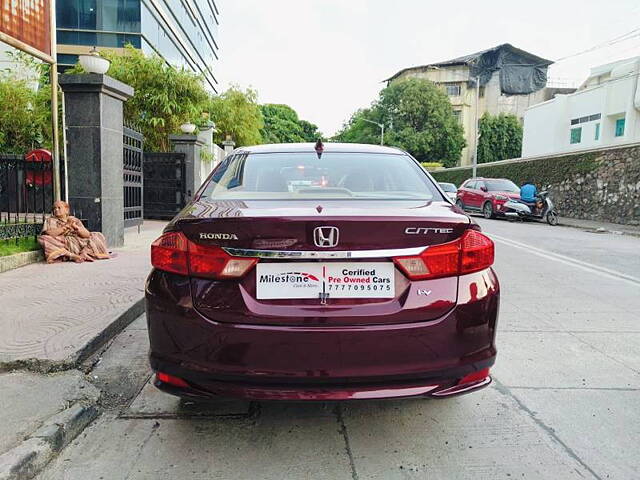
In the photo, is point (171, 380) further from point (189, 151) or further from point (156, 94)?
point (156, 94)

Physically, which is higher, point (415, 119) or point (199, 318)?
point (415, 119)

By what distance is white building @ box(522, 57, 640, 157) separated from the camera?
2894 cm

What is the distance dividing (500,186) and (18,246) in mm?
17848

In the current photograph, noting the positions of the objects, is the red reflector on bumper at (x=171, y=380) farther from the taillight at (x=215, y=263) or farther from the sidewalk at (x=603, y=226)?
the sidewalk at (x=603, y=226)

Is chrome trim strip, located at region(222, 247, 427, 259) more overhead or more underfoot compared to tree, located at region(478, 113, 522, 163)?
more underfoot

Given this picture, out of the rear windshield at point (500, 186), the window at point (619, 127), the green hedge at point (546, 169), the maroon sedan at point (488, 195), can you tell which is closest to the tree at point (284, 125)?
the window at point (619, 127)

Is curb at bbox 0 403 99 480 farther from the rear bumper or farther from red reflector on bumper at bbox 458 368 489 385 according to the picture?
red reflector on bumper at bbox 458 368 489 385

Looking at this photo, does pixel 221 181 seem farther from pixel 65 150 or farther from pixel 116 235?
pixel 116 235

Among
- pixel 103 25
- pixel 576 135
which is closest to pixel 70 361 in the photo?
pixel 103 25

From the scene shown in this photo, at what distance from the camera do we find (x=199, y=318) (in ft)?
7.91

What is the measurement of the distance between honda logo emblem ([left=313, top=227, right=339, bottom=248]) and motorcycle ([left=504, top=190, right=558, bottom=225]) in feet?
59.5

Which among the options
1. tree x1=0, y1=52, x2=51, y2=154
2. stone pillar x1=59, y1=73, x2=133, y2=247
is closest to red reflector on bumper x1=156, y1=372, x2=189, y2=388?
stone pillar x1=59, y1=73, x2=133, y2=247

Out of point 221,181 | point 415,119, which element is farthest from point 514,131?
point 221,181

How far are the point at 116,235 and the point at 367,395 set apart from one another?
23.9 feet
